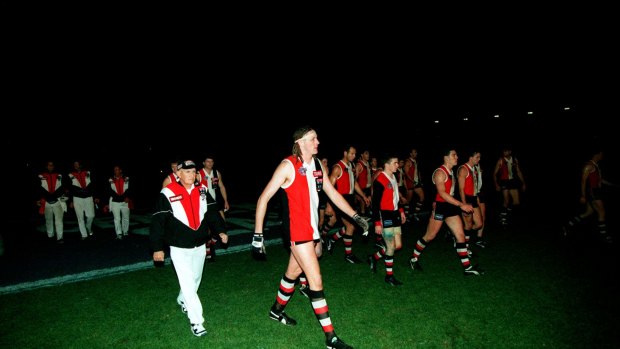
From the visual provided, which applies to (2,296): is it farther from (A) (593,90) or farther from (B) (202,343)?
(A) (593,90)

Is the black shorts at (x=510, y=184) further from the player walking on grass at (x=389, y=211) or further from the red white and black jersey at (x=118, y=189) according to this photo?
the red white and black jersey at (x=118, y=189)

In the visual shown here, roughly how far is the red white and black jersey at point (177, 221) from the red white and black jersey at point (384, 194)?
289cm

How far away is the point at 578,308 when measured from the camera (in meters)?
5.12

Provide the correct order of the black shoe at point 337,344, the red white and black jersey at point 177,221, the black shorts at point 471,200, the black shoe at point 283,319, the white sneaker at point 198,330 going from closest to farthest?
the black shoe at point 337,344
the red white and black jersey at point 177,221
the white sneaker at point 198,330
the black shoe at point 283,319
the black shorts at point 471,200

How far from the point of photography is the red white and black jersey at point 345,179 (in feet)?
29.9

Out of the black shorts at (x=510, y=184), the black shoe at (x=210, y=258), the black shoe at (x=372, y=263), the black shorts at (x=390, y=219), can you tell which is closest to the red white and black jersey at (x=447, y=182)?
the black shorts at (x=390, y=219)

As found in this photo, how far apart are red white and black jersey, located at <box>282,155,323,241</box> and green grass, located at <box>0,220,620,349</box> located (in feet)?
4.38

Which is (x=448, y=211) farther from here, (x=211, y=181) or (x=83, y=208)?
(x=83, y=208)

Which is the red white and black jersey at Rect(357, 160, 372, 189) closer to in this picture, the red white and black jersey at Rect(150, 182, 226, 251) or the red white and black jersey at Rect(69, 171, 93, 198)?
the red white and black jersey at Rect(150, 182, 226, 251)

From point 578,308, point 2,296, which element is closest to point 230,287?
point 2,296

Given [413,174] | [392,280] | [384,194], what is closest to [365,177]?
[413,174]

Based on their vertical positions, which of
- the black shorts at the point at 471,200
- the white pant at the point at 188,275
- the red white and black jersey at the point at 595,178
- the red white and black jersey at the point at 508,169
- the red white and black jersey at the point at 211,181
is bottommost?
the white pant at the point at 188,275

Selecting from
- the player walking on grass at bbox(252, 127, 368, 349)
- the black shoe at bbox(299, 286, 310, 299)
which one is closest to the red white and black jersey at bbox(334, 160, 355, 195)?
the black shoe at bbox(299, 286, 310, 299)

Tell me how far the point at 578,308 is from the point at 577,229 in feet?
21.5
